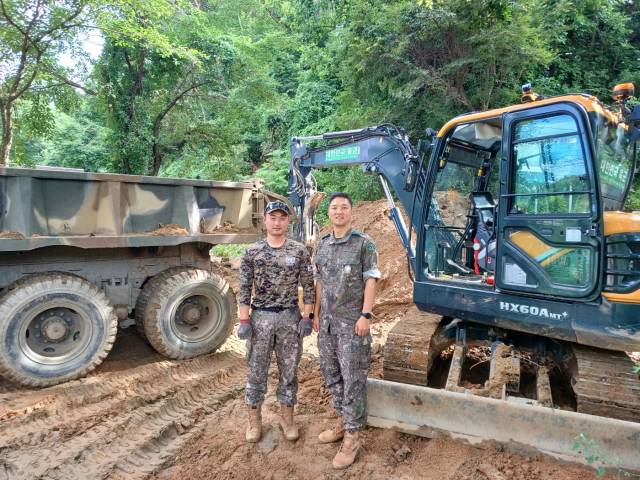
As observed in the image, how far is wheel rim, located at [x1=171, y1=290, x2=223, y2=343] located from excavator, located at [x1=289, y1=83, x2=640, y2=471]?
2356 millimetres

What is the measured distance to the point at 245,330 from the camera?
128 inches

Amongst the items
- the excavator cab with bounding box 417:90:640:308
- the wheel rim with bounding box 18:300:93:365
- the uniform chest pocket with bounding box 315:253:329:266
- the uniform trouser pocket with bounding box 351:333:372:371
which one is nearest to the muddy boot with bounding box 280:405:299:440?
the uniform trouser pocket with bounding box 351:333:372:371

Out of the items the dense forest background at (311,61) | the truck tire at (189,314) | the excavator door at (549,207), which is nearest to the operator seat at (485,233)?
the excavator door at (549,207)

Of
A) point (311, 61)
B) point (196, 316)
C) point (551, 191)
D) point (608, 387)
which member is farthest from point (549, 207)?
point (311, 61)

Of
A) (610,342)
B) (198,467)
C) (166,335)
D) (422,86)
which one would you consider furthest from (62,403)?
(422,86)

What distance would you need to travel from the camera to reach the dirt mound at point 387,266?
721cm

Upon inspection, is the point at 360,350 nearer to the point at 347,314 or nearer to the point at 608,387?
the point at 347,314

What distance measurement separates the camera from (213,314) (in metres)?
5.48

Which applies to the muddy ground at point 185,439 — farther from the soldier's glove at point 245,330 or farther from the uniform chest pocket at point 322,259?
the uniform chest pocket at point 322,259

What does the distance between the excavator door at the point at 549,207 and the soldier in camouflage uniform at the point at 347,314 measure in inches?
49.9

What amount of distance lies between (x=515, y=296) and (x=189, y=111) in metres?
13.7

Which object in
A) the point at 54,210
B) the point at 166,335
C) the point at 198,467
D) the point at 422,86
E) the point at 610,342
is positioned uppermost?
the point at 422,86

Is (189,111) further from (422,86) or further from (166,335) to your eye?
(166,335)

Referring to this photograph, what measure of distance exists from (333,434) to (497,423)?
1.17 metres
